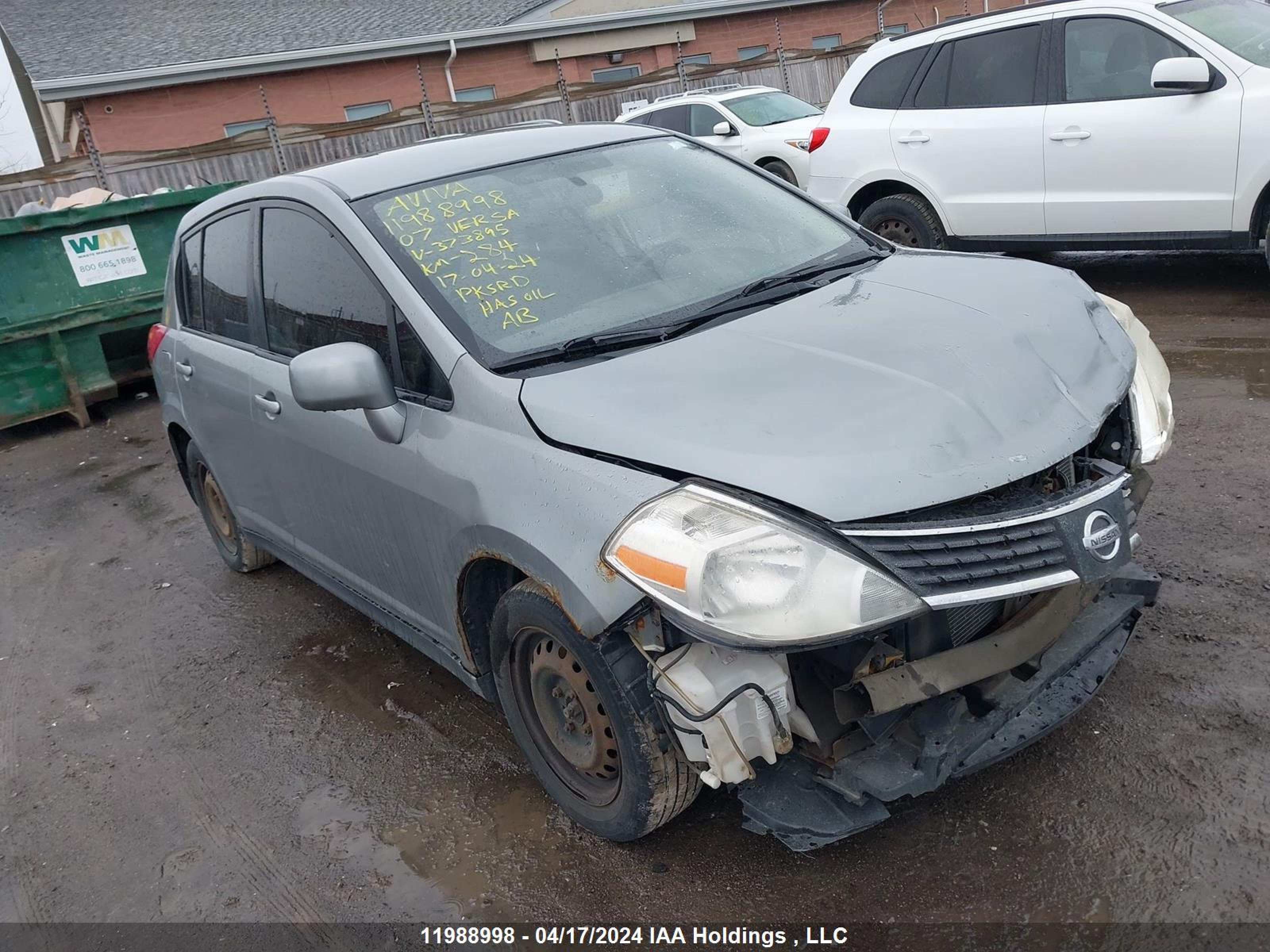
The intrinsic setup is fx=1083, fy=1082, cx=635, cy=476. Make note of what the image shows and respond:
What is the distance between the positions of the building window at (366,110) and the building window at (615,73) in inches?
197

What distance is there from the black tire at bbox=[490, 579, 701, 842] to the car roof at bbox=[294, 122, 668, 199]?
61.3 inches

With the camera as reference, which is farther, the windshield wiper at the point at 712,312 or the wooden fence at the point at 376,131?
the wooden fence at the point at 376,131

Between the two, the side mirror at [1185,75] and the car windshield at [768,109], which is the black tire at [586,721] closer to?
the side mirror at [1185,75]

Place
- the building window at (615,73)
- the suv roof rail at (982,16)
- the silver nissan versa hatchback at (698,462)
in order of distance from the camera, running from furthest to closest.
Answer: the building window at (615,73), the suv roof rail at (982,16), the silver nissan versa hatchback at (698,462)

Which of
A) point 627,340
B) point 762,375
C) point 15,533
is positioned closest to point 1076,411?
point 762,375

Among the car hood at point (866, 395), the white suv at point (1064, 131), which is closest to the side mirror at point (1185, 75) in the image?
the white suv at point (1064, 131)

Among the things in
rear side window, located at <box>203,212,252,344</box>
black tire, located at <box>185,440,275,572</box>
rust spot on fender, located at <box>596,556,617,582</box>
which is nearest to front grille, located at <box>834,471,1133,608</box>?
rust spot on fender, located at <box>596,556,617,582</box>

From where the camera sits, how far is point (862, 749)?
2615 millimetres

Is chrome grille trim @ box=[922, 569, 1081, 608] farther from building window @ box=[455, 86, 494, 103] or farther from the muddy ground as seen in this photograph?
building window @ box=[455, 86, 494, 103]

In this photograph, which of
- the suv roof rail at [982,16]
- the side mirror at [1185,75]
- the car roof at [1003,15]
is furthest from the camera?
the suv roof rail at [982,16]

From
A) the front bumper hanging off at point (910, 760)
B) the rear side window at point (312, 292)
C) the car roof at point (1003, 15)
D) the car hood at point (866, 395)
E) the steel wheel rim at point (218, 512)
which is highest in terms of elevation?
the car roof at point (1003, 15)

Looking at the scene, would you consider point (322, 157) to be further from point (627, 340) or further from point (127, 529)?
point (627, 340)

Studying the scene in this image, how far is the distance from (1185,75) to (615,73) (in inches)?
835

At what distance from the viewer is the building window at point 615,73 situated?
25.6m
